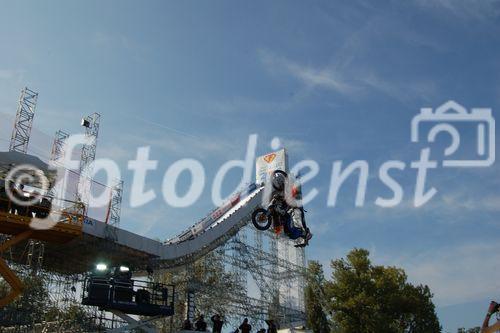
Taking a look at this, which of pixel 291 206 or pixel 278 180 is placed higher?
pixel 278 180

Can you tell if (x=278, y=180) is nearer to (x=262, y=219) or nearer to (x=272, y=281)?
(x=262, y=219)

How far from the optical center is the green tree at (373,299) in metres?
43.7

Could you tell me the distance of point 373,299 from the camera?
44469 millimetres

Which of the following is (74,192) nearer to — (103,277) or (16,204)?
(16,204)

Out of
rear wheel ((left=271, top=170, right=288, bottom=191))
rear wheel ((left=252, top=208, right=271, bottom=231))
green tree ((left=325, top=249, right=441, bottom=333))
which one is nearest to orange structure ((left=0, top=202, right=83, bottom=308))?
rear wheel ((left=252, top=208, right=271, bottom=231))

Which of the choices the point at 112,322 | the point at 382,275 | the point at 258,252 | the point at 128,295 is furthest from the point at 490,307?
the point at 258,252

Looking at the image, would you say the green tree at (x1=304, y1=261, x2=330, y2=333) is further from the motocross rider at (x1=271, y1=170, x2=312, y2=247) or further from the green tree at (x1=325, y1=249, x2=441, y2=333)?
the motocross rider at (x1=271, y1=170, x2=312, y2=247)

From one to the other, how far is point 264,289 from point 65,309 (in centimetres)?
2241

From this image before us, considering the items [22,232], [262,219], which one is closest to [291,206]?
[262,219]

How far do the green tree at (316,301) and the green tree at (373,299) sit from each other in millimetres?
5179

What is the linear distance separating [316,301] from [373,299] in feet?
29.2

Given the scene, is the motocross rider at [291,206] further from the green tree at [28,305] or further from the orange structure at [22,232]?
the green tree at [28,305]

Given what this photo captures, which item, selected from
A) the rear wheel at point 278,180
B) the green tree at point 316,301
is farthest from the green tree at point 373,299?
the rear wheel at point 278,180

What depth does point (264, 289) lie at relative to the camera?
54.2 m
